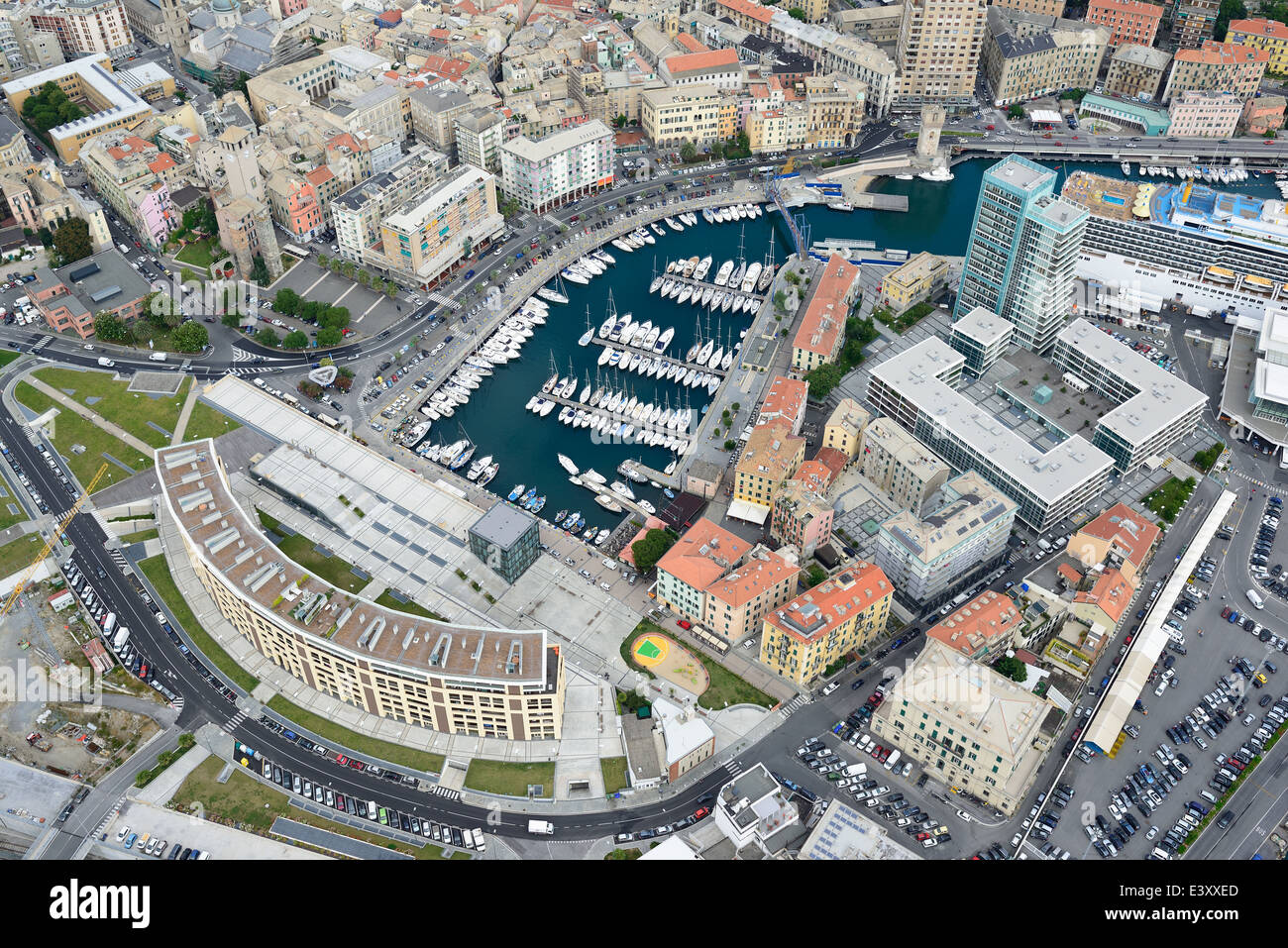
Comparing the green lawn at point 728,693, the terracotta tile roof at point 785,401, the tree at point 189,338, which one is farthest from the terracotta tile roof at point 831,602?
the tree at point 189,338

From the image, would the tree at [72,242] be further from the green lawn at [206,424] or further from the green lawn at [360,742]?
the green lawn at [360,742]

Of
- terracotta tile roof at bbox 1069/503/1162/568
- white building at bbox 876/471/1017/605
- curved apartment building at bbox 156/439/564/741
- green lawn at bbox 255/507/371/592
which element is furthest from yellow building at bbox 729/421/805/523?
green lawn at bbox 255/507/371/592

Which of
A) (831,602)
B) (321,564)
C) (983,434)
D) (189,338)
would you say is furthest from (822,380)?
(189,338)

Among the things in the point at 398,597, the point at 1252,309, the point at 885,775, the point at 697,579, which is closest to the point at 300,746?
the point at 398,597

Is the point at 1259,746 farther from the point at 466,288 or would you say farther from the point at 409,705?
the point at 466,288

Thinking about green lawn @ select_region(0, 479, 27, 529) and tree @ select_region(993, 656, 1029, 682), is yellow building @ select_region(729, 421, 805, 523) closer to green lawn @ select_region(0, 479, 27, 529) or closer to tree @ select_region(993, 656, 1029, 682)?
tree @ select_region(993, 656, 1029, 682)

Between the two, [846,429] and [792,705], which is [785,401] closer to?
[846,429]

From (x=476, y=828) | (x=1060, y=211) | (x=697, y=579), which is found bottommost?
(x=476, y=828)
